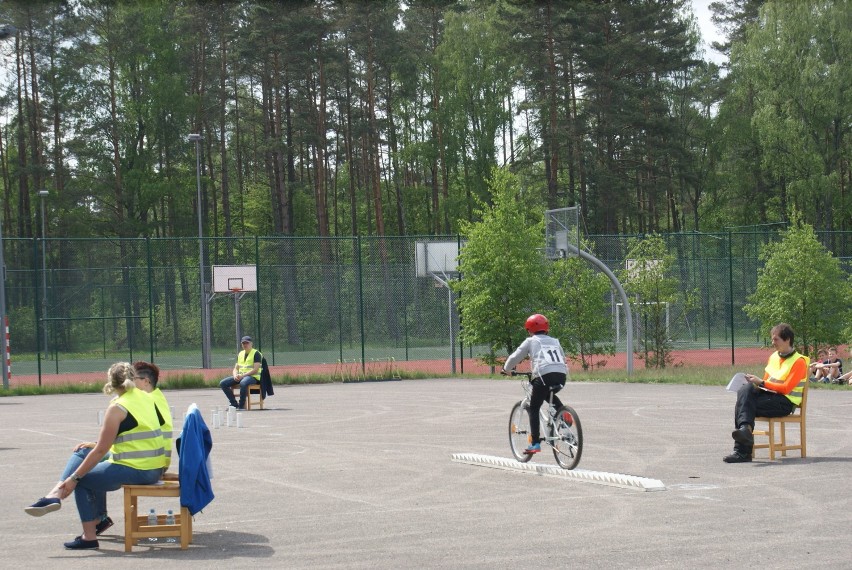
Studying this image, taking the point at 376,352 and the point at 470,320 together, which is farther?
the point at 376,352

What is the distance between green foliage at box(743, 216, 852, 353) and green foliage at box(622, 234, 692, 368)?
2.44 metres

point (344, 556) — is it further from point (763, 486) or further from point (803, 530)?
point (763, 486)

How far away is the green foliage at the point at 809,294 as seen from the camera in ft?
96.5

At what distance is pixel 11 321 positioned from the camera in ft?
145

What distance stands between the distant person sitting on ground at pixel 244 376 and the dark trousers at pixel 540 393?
10.1 meters

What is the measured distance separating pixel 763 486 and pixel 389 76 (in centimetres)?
5415

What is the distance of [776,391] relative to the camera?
13.1 meters

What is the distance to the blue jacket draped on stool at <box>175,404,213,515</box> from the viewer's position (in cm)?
880

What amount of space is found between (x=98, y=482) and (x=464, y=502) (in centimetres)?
324

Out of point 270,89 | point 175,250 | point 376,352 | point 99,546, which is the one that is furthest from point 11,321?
point 99,546

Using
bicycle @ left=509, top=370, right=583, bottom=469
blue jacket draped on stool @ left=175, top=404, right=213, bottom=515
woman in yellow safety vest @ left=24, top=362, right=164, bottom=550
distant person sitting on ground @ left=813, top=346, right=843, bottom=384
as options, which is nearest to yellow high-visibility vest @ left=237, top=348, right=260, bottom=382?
bicycle @ left=509, top=370, right=583, bottom=469

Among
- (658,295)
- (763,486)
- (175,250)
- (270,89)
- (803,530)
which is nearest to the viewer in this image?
(803,530)

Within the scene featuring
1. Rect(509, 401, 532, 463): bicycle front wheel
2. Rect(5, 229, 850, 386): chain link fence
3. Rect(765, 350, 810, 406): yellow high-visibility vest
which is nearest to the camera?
Rect(765, 350, 810, 406): yellow high-visibility vest

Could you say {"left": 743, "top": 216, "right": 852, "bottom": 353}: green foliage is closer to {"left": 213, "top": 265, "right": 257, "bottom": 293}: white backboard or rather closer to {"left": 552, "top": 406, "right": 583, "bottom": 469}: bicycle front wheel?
{"left": 213, "top": 265, "right": 257, "bottom": 293}: white backboard
